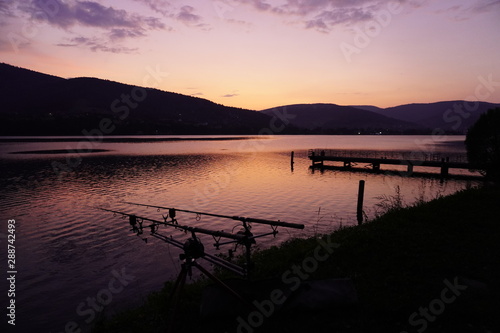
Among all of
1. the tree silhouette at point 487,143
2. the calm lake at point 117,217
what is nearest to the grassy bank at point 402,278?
the calm lake at point 117,217

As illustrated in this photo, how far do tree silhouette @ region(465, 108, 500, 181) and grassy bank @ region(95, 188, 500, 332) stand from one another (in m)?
23.5

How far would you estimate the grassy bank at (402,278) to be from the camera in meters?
6.02

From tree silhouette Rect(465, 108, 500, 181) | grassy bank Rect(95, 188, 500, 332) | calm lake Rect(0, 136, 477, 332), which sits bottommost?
calm lake Rect(0, 136, 477, 332)

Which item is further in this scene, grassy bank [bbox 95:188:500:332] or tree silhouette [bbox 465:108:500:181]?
tree silhouette [bbox 465:108:500:181]

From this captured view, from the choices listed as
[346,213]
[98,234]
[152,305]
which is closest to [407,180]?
[346,213]

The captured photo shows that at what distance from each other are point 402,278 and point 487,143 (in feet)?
107

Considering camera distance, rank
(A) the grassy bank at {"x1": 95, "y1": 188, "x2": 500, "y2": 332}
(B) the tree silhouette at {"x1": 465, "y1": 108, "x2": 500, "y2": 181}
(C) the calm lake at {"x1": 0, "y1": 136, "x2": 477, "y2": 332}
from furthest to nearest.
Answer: (B) the tree silhouette at {"x1": 465, "y1": 108, "x2": 500, "y2": 181}, (C) the calm lake at {"x1": 0, "y1": 136, "x2": 477, "y2": 332}, (A) the grassy bank at {"x1": 95, "y1": 188, "x2": 500, "y2": 332}

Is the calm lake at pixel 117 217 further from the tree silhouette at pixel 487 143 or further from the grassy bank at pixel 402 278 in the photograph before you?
the tree silhouette at pixel 487 143

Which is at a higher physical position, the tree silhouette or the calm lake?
the tree silhouette

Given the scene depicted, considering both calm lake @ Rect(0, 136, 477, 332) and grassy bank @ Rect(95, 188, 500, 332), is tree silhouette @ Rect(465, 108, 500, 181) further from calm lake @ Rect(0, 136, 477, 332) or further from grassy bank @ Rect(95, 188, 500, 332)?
grassy bank @ Rect(95, 188, 500, 332)

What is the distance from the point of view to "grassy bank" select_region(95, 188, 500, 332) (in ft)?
19.7

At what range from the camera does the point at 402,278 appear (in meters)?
7.46

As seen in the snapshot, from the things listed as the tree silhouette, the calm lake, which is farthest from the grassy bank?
the tree silhouette

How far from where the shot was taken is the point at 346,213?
72.7ft
